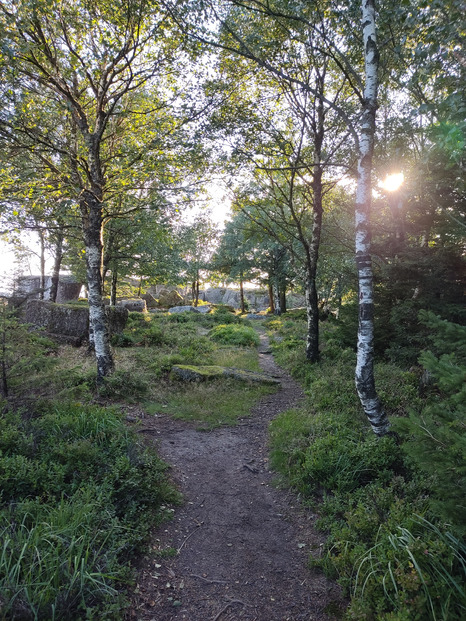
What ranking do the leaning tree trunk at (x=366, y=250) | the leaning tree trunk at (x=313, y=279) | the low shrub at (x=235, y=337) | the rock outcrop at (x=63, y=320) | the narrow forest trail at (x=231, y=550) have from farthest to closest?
the low shrub at (x=235, y=337) < the rock outcrop at (x=63, y=320) < the leaning tree trunk at (x=313, y=279) < the leaning tree trunk at (x=366, y=250) < the narrow forest trail at (x=231, y=550)

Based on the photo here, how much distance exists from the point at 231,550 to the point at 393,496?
215 cm

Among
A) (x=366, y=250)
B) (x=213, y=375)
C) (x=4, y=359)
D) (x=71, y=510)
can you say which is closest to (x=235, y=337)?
(x=213, y=375)

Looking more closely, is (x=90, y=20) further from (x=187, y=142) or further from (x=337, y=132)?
(x=337, y=132)

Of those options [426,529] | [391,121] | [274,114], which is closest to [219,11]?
[274,114]

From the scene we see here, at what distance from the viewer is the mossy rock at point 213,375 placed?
32.9ft

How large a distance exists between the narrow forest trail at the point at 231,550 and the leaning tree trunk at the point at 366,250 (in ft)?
6.89

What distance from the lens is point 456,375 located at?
8.11 ft

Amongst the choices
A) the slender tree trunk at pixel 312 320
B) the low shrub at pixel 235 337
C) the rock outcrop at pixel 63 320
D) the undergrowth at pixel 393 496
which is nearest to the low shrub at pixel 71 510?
the undergrowth at pixel 393 496

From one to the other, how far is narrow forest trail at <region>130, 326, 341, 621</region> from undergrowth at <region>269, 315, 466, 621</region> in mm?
345

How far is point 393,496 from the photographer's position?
400 cm

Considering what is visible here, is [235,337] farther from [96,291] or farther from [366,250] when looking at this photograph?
[366,250]

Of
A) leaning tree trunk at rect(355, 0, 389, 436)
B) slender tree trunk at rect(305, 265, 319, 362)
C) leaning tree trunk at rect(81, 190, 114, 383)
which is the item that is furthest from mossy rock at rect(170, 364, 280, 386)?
leaning tree trunk at rect(355, 0, 389, 436)

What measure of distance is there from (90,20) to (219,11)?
Answer: 308 cm

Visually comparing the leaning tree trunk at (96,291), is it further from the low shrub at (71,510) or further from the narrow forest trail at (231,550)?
the narrow forest trail at (231,550)
